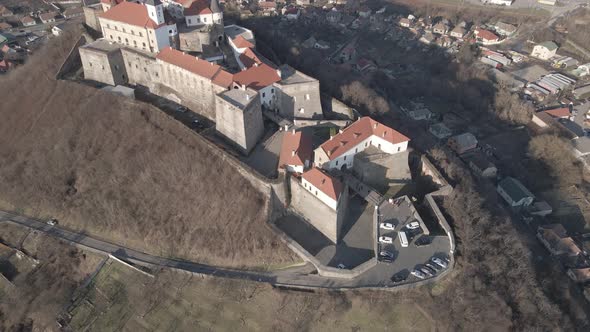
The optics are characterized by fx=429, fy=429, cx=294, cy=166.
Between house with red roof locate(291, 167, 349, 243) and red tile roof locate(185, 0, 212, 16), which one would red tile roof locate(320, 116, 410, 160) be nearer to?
house with red roof locate(291, 167, 349, 243)

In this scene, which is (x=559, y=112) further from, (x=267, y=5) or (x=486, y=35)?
(x=267, y=5)

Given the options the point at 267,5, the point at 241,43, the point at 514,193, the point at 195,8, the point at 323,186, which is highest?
the point at 195,8

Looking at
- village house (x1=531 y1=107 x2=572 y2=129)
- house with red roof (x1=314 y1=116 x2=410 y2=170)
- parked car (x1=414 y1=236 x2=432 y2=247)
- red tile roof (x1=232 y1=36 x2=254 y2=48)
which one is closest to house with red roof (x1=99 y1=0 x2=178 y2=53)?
red tile roof (x1=232 y1=36 x2=254 y2=48)

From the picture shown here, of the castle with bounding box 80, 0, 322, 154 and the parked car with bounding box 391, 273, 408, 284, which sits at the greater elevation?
the castle with bounding box 80, 0, 322, 154

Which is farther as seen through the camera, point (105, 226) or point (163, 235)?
point (105, 226)

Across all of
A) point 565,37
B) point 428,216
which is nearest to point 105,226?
point 428,216

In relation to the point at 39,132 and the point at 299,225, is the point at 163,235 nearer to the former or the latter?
the point at 299,225

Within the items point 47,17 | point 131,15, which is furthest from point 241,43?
point 47,17
